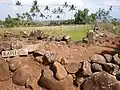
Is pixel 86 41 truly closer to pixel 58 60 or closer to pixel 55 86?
pixel 58 60

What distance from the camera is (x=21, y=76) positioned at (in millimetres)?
7398

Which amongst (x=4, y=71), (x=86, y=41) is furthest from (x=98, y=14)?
(x=4, y=71)

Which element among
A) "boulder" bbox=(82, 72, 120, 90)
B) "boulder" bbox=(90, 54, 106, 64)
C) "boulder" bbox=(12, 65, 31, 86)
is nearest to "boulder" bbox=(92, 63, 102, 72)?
"boulder" bbox=(90, 54, 106, 64)

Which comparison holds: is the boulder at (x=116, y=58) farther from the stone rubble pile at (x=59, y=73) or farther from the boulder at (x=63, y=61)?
the boulder at (x=63, y=61)

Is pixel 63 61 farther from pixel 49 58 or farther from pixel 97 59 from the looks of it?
pixel 97 59

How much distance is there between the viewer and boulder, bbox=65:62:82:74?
24.8ft

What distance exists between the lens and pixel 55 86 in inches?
286

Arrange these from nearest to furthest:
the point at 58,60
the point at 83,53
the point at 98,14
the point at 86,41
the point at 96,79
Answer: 1. the point at 96,79
2. the point at 58,60
3. the point at 83,53
4. the point at 86,41
5. the point at 98,14

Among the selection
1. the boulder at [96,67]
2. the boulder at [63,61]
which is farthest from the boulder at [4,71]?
the boulder at [96,67]

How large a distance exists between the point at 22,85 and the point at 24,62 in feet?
2.10

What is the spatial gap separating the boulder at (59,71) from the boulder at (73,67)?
15cm

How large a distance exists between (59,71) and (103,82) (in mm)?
1132

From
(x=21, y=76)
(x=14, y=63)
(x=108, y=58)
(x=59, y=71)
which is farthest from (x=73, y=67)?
(x=14, y=63)

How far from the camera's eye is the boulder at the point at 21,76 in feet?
24.2
